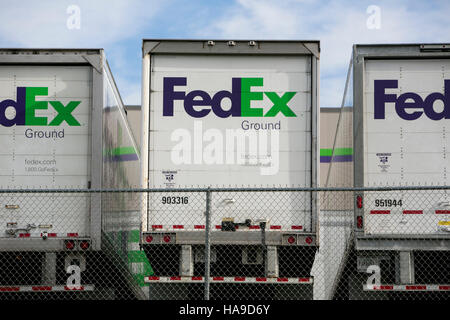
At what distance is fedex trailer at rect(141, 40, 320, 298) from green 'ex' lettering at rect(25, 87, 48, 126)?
1.29 meters

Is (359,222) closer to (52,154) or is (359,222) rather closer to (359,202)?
(359,202)

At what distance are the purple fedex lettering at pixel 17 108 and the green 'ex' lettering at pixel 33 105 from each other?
50mm

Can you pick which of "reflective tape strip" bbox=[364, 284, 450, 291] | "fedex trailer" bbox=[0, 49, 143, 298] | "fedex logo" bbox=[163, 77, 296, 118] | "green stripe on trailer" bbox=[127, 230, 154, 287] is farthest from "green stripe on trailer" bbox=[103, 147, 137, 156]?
"reflective tape strip" bbox=[364, 284, 450, 291]

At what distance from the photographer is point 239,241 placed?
877cm

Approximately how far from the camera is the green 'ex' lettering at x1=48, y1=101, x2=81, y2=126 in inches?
357

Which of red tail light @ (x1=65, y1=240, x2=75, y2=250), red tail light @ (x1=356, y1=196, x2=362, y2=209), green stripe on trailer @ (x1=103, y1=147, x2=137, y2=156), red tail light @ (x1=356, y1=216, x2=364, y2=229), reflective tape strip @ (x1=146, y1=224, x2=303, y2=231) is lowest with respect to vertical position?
red tail light @ (x1=65, y1=240, x2=75, y2=250)

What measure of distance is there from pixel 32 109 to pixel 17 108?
0.63 feet

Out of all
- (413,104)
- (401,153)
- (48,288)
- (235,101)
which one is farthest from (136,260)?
(413,104)

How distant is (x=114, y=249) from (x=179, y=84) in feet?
8.41

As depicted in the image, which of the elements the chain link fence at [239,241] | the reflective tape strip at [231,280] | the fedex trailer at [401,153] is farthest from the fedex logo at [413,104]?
the reflective tape strip at [231,280]

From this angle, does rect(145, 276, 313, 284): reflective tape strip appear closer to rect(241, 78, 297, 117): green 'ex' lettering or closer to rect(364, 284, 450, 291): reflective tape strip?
rect(364, 284, 450, 291): reflective tape strip

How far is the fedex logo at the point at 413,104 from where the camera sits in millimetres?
8742
